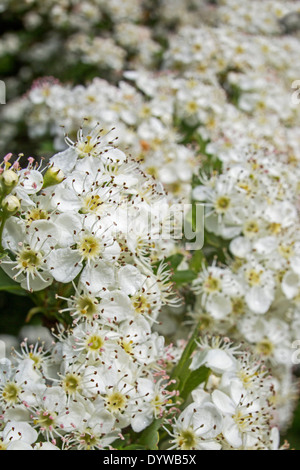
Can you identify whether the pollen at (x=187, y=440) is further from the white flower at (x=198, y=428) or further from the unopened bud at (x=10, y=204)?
the unopened bud at (x=10, y=204)

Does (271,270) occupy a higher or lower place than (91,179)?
lower

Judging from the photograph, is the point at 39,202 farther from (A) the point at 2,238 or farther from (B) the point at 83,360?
(B) the point at 83,360

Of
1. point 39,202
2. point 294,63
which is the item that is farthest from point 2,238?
point 294,63

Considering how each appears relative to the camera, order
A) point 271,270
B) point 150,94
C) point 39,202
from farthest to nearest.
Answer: point 150,94 → point 271,270 → point 39,202

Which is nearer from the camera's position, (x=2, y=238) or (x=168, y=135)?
(x=2, y=238)

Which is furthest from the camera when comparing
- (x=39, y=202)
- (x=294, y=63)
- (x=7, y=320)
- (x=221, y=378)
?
(x=294, y=63)

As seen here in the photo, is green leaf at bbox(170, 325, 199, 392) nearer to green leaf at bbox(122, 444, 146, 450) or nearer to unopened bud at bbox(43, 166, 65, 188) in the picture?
green leaf at bbox(122, 444, 146, 450)

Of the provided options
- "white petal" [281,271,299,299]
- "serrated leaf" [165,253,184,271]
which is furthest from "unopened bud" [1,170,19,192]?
"white petal" [281,271,299,299]
